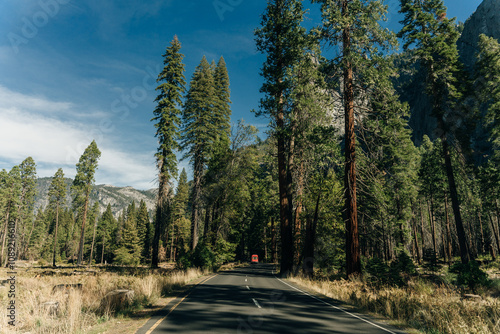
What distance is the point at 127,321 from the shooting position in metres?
7.43

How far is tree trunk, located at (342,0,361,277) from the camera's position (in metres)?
13.3

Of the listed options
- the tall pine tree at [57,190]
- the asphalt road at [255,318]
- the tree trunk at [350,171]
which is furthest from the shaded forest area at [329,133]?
the tall pine tree at [57,190]

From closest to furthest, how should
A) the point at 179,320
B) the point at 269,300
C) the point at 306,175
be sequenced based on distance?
the point at 179,320 → the point at 269,300 → the point at 306,175

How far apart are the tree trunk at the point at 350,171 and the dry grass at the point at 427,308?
1.32 meters

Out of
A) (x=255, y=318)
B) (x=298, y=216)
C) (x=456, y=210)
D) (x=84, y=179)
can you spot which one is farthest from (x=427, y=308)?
(x=84, y=179)

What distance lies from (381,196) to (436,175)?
32842 mm

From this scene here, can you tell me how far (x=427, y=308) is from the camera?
831 centimetres

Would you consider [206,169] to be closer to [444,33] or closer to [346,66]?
[346,66]

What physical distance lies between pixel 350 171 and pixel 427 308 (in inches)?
274

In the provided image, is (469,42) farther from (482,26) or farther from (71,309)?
(71,309)

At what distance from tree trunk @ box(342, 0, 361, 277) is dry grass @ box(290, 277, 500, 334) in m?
1.32

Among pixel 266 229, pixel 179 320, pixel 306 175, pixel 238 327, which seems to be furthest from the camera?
pixel 266 229

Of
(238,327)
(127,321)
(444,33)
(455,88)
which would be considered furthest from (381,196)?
(444,33)

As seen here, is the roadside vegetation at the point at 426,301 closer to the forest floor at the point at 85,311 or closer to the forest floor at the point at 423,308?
the forest floor at the point at 423,308
